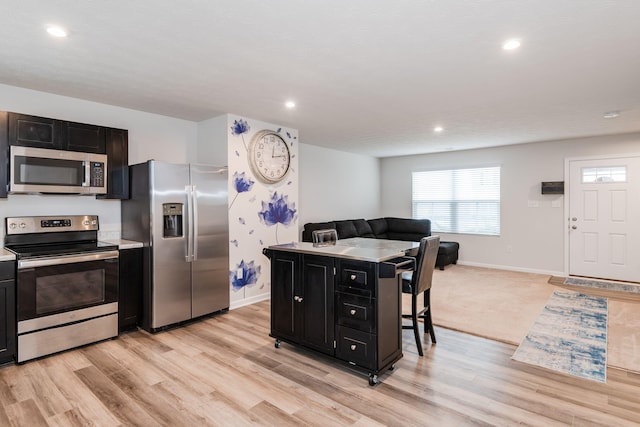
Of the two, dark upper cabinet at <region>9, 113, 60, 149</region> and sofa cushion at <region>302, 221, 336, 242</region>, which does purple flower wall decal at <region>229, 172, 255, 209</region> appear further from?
dark upper cabinet at <region>9, 113, 60, 149</region>

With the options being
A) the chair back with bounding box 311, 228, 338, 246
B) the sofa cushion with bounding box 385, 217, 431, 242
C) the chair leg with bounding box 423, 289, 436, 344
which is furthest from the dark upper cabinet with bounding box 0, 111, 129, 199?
the sofa cushion with bounding box 385, 217, 431, 242

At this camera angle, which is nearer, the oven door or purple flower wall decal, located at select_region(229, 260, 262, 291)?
the oven door

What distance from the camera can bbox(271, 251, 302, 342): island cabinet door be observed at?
2.95 metres

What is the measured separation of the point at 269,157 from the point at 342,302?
2.61 meters

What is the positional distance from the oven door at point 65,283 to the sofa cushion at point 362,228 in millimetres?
4426

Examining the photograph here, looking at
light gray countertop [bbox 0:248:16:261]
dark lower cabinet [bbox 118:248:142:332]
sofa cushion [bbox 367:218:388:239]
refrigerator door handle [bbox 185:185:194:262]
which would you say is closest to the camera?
light gray countertop [bbox 0:248:16:261]

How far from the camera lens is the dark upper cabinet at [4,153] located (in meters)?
2.90

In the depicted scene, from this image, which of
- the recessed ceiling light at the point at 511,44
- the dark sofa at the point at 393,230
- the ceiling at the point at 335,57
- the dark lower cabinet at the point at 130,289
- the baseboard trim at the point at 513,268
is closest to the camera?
the ceiling at the point at 335,57

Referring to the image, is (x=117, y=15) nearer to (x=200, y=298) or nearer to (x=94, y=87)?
(x=94, y=87)

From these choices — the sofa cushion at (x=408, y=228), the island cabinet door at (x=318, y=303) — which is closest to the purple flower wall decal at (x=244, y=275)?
the island cabinet door at (x=318, y=303)

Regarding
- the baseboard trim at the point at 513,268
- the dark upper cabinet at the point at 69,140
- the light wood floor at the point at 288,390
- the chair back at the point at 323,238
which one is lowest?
the light wood floor at the point at 288,390

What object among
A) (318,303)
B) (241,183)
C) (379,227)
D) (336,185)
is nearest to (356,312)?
(318,303)

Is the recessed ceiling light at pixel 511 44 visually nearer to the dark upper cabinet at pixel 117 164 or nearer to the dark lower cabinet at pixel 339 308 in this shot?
the dark lower cabinet at pixel 339 308

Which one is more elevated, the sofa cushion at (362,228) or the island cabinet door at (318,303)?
the sofa cushion at (362,228)
